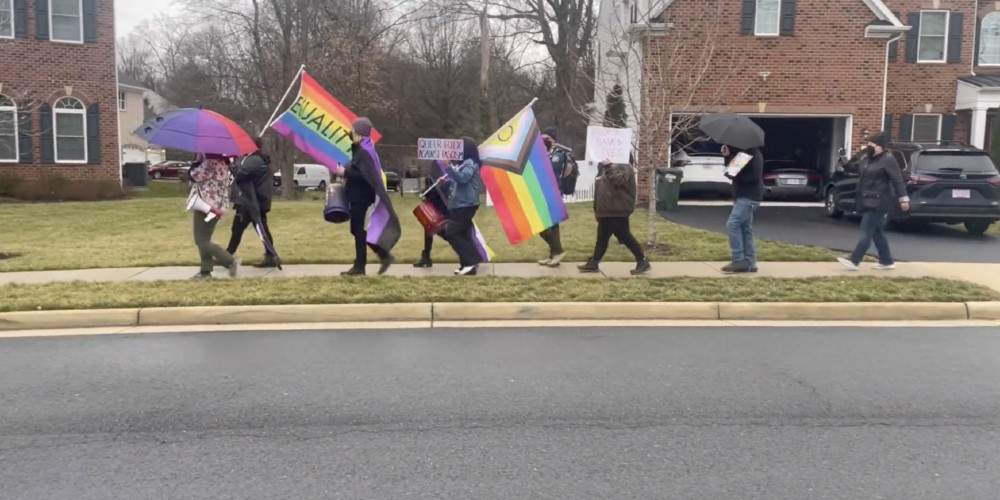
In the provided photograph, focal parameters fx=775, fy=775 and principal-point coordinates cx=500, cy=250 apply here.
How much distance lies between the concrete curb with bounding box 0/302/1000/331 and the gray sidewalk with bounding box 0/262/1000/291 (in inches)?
53.2

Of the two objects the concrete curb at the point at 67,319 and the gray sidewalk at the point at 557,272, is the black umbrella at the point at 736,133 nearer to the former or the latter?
the gray sidewalk at the point at 557,272

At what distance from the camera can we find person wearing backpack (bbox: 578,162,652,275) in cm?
914

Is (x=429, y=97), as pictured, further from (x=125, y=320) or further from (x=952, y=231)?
(x=125, y=320)

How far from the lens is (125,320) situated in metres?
7.34

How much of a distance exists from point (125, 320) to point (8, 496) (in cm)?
393

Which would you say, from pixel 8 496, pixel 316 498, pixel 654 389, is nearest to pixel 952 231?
pixel 654 389

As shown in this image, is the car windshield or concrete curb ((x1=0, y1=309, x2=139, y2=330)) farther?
the car windshield

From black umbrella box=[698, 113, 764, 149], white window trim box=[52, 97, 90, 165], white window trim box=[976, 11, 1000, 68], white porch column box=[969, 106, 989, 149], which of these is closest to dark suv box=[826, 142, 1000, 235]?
black umbrella box=[698, 113, 764, 149]

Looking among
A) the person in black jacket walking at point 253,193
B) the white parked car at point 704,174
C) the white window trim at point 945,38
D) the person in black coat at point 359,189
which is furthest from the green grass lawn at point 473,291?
the white window trim at point 945,38

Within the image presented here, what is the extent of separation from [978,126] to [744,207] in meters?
16.0

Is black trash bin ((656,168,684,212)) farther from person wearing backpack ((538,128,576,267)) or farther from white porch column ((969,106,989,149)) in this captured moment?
white porch column ((969,106,989,149))

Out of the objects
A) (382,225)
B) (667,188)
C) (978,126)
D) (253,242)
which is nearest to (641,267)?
(382,225)

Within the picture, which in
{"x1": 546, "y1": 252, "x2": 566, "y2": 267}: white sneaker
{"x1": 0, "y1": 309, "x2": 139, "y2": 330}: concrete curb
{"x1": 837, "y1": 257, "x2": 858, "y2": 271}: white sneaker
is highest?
{"x1": 837, "y1": 257, "x2": 858, "y2": 271}: white sneaker

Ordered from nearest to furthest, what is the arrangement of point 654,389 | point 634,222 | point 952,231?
point 654,389
point 952,231
point 634,222
